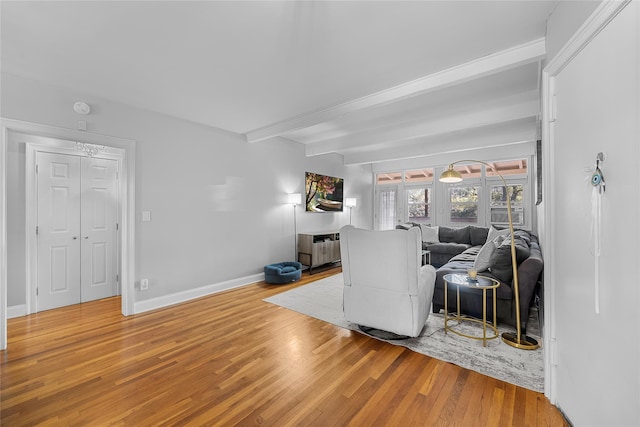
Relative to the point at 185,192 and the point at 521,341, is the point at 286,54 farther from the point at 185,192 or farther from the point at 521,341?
the point at 521,341

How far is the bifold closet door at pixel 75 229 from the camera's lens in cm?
342

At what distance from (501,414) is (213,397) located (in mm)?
1791

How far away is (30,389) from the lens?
1858 mm

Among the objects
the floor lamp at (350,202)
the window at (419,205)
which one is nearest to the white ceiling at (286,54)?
the floor lamp at (350,202)

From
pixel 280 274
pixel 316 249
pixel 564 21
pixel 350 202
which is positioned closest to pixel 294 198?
pixel 316 249

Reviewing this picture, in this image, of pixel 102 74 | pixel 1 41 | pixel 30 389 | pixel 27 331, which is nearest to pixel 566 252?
pixel 30 389

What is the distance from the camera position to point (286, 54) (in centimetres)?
225

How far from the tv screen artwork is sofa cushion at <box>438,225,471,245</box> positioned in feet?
7.99

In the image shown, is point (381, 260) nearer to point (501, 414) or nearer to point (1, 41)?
point (501, 414)

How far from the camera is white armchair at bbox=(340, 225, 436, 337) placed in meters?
2.35

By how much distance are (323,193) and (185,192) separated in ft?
10.3

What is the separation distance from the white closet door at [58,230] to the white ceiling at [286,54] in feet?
4.27

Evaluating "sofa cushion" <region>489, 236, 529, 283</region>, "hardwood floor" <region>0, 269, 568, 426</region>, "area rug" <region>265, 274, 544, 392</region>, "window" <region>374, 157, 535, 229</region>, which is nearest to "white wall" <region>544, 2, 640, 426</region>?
"area rug" <region>265, 274, 544, 392</region>

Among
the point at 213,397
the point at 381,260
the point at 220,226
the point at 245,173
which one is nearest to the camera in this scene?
the point at 213,397
